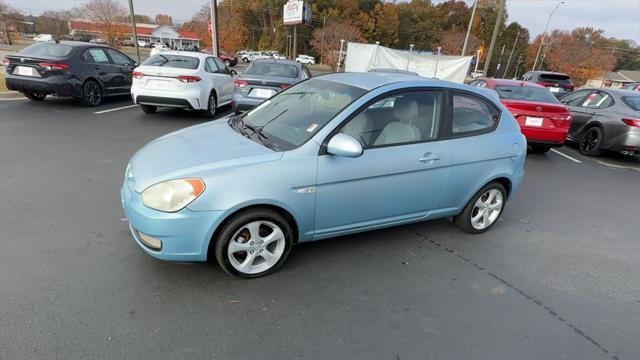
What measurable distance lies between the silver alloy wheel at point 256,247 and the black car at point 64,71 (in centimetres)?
799

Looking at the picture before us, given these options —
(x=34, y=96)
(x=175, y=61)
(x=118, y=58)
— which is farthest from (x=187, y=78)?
(x=34, y=96)

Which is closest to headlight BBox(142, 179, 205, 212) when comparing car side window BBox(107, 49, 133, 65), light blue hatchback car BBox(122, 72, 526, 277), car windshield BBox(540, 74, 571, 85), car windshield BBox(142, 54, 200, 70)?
light blue hatchback car BBox(122, 72, 526, 277)

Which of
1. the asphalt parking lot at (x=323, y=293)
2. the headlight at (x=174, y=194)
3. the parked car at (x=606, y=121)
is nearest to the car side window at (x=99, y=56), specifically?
the asphalt parking lot at (x=323, y=293)

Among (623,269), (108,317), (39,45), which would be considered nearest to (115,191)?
(108,317)

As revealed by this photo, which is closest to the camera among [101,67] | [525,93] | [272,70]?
[525,93]

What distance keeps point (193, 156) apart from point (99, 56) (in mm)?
8595

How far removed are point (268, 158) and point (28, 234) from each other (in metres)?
2.38

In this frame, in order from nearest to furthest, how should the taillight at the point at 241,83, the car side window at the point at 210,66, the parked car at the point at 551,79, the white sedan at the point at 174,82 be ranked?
the white sedan at the point at 174,82 → the taillight at the point at 241,83 → the car side window at the point at 210,66 → the parked car at the point at 551,79

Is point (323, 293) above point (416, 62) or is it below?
below

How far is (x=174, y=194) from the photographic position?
262 centimetres

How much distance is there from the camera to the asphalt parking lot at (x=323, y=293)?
92.5 inches

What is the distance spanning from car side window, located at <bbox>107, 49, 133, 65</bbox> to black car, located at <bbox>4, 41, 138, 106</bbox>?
1.6 inches

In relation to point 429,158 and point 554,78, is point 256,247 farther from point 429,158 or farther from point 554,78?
point 554,78

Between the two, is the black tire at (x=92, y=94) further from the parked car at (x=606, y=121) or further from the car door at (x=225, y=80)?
the parked car at (x=606, y=121)
